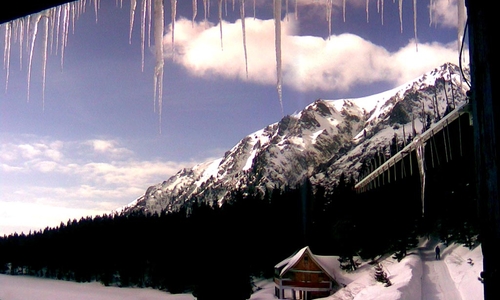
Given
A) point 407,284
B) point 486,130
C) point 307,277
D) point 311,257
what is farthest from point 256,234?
point 486,130

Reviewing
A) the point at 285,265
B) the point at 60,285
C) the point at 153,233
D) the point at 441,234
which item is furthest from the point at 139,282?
the point at 441,234

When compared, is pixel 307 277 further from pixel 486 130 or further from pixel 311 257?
pixel 486 130

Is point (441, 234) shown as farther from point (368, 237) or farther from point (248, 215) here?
point (248, 215)

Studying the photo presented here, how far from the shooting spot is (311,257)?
32.4 meters

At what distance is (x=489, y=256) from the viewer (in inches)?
35.1

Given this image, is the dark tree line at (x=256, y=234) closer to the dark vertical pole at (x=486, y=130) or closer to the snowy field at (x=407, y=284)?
the snowy field at (x=407, y=284)

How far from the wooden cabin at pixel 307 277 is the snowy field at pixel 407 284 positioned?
58.0 inches

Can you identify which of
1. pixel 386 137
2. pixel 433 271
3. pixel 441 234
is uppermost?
pixel 386 137

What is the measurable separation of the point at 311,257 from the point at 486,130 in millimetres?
32934

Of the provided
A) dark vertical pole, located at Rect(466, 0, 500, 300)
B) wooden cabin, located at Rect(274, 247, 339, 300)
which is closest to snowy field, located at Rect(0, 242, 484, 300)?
wooden cabin, located at Rect(274, 247, 339, 300)

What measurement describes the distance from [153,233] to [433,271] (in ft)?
119

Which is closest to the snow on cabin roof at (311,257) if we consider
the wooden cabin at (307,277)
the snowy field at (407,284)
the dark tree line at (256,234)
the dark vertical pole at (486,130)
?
the wooden cabin at (307,277)

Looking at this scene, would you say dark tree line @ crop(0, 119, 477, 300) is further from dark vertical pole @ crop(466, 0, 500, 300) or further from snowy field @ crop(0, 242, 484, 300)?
dark vertical pole @ crop(466, 0, 500, 300)

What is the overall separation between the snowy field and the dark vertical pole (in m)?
22.9
